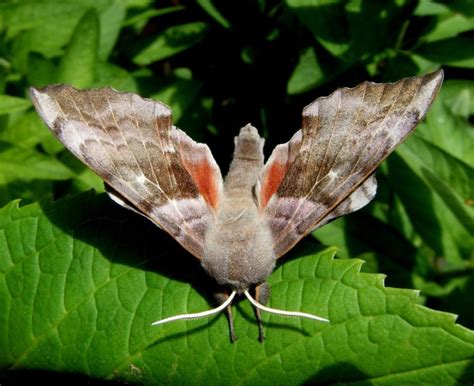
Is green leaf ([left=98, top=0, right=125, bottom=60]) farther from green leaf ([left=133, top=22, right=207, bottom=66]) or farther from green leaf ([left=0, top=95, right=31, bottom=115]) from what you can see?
green leaf ([left=0, top=95, right=31, bottom=115])

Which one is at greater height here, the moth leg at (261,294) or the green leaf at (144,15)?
the green leaf at (144,15)

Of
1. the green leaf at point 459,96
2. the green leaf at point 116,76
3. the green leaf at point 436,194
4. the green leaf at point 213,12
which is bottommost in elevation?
the green leaf at point 436,194

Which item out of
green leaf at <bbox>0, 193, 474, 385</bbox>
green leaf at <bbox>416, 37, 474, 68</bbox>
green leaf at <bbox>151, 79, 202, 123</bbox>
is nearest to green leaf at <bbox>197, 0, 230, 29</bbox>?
green leaf at <bbox>151, 79, 202, 123</bbox>

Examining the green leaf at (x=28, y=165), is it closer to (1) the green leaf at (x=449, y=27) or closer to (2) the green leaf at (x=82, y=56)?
(2) the green leaf at (x=82, y=56)

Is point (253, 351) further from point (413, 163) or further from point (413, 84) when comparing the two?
point (413, 163)

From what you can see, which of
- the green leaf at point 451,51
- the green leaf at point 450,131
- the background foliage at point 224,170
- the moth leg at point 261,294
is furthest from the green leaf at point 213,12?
the moth leg at point 261,294

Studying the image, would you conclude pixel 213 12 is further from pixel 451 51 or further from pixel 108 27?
pixel 451 51
